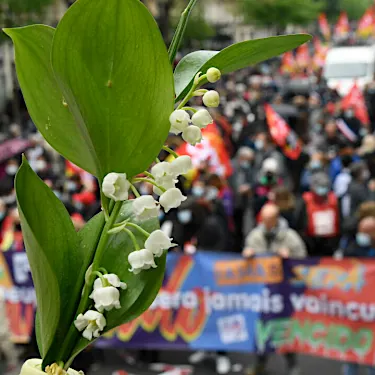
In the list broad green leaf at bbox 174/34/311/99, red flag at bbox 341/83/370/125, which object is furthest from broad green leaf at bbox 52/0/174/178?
red flag at bbox 341/83/370/125

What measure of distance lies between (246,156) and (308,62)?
778 inches

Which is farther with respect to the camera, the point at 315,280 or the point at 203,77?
the point at 315,280

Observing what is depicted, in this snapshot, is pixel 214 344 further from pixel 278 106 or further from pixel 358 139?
pixel 278 106

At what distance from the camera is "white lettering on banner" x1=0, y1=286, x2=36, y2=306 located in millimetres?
6094

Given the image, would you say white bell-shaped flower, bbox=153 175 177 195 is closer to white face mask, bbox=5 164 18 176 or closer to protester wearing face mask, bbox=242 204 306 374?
protester wearing face mask, bbox=242 204 306 374

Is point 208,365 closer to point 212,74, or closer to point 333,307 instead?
point 333,307

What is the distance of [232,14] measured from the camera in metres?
55.1

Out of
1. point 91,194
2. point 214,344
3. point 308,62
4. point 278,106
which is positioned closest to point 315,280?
point 214,344

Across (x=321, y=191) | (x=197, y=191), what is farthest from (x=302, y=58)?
(x=321, y=191)

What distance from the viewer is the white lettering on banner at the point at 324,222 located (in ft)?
24.0

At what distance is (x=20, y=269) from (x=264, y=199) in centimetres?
334

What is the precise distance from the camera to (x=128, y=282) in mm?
1355

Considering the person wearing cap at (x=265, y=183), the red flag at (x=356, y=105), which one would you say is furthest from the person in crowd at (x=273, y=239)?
the red flag at (x=356, y=105)

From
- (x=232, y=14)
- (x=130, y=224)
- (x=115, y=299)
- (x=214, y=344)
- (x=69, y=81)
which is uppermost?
(x=232, y=14)
